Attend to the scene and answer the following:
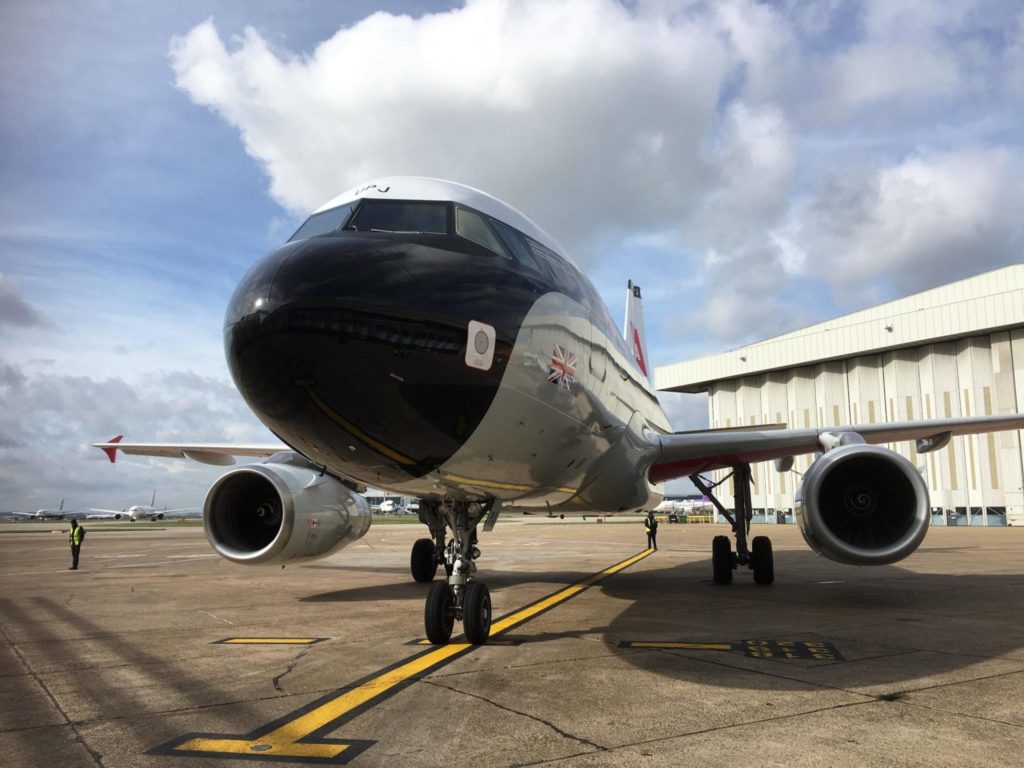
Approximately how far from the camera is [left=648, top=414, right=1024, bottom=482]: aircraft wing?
10.6 meters

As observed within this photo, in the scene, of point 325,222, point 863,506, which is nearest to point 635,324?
point 863,506

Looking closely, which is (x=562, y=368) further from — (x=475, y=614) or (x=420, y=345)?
(x=475, y=614)

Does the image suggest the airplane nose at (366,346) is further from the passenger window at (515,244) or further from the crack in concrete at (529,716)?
the crack in concrete at (529,716)

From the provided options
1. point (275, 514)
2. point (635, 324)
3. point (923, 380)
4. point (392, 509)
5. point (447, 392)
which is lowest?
point (392, 509)

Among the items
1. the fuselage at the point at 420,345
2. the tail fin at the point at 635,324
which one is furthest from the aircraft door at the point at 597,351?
the tail fin at the point at 635,324

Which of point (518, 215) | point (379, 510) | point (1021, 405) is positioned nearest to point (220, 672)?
point (518, 215)

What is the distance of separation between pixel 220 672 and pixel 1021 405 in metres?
48.2

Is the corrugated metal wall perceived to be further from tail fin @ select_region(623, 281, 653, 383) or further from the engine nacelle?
the engine nacelle

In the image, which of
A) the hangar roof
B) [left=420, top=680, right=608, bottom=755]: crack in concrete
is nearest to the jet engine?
[left=420, top=680, right=608, bottom=755]: crack in concrete

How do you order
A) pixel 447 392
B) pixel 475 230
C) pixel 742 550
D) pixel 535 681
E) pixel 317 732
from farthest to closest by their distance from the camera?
1. pixel 742 550
2. pixel 475 230
3. pixel 535 681
4. pixel 447 392
5. pixel 317 732

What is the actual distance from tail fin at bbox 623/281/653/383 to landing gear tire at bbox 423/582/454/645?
1288 cm

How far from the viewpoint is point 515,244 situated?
6.16m

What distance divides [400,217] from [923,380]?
4993cm

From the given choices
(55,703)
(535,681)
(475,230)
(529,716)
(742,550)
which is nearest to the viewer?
(529,716)
